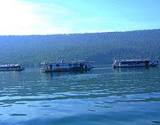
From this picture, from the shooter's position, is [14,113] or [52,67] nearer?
[14,113]

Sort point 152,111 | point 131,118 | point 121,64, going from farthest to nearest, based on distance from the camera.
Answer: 1. point 121,64
2. point 152,111
3. point 131,118

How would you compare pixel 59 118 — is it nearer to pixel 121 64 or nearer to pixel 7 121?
pixel 7 121

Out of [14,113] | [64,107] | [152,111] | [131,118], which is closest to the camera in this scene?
[131,118]

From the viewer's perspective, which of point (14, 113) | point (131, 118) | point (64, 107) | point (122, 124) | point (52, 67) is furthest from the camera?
point (52, 67)

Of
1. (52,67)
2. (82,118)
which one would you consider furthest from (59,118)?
(52,67)

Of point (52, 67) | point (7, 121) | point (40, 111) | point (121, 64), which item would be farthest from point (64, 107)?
point (121, 64)

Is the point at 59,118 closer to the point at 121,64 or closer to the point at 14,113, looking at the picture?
the point at 14,113

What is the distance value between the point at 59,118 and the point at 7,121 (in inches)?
130

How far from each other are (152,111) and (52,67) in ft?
361

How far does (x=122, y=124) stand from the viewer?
976 inches

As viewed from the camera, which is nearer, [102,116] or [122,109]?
[102,116]

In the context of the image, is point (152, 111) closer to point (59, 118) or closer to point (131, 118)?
point (131, 118)

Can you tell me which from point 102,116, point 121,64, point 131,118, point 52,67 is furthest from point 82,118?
point 121,64

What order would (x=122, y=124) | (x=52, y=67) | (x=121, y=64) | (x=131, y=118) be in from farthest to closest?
(x=121, y=64)
(x=52, y=67)
(x=131, y=118)
(x=122, y=124)
